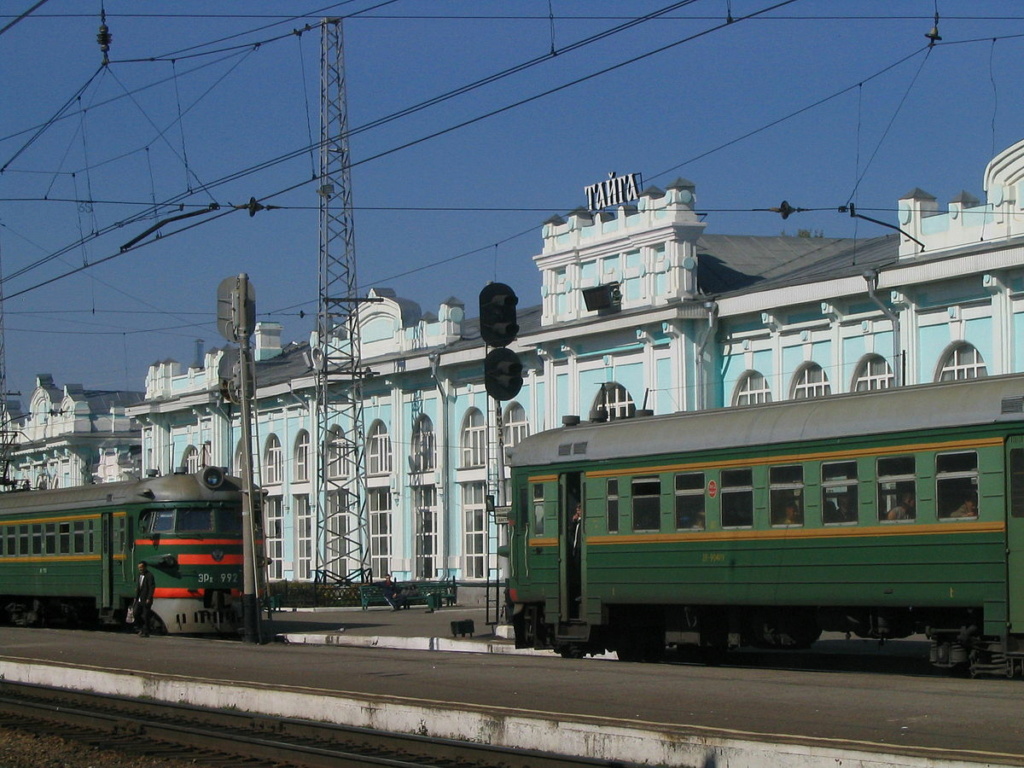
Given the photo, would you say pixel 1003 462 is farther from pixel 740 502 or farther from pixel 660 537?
pixel 660 537

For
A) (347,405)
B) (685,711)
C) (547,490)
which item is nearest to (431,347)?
(347,405)

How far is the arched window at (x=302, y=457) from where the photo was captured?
191 feet

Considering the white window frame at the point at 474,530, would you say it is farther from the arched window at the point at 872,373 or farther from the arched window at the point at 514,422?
the arched window at the point at 872,373

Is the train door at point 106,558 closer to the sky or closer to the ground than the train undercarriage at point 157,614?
closer to the sky

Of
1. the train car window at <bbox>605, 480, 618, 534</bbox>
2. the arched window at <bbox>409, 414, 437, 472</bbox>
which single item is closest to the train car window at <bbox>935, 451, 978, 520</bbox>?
the train car window at <bbox>605, 480, 618, 534</bbox>

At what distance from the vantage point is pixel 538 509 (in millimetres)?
21359

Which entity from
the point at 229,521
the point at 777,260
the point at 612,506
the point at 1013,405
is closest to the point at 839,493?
the point at 1013,405

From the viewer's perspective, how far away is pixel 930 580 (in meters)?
16.4

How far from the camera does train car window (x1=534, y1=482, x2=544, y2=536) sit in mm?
21266

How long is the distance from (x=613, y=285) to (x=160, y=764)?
31514mm

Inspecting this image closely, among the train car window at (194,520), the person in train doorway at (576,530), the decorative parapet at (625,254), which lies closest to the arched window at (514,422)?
the decorative parapet at (625,254)

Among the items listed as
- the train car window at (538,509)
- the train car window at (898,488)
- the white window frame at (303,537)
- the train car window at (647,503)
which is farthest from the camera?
the white window frame at (303,537)

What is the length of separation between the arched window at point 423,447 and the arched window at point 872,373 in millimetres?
18618

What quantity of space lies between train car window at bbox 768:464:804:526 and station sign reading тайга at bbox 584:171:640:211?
2535 cm
